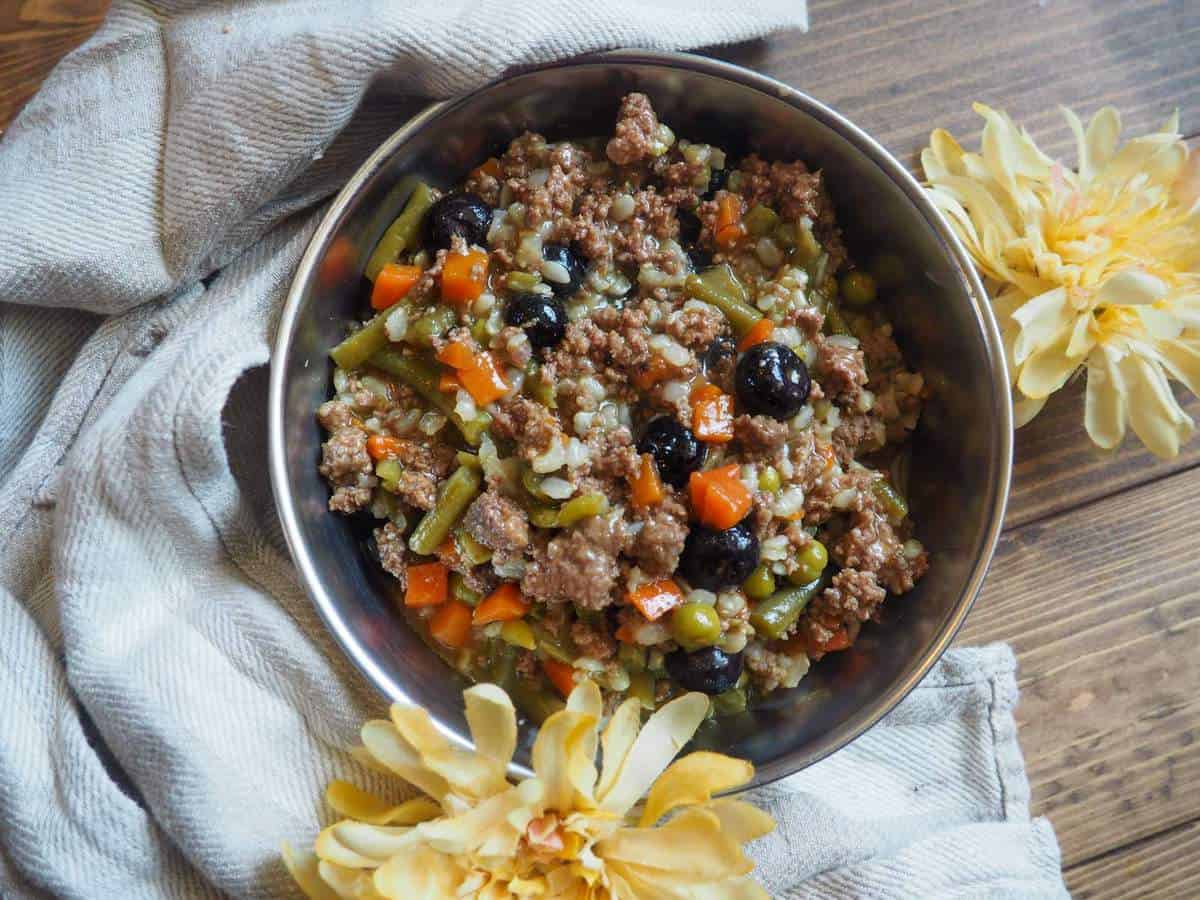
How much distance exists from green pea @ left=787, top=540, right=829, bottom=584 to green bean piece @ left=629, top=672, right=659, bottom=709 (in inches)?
16.6

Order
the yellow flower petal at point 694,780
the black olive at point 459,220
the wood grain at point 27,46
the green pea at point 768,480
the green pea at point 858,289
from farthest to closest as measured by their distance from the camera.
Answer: the wood grain at point 27,46
the green pea at point 858,289
the black olive at point 459,220
the green pea at point 768,480
the yellow flower petal at point 694,780

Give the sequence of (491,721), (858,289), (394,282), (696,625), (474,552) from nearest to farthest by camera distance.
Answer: (491,721), (696,625), (474,552), (394,282), (858,289)

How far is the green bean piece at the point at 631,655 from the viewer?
8.02 ft

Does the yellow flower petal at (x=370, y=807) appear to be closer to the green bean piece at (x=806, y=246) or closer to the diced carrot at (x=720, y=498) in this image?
the diced carrot at (x=720, y=498)

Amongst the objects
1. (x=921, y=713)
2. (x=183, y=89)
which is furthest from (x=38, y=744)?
(x=921, y=713)

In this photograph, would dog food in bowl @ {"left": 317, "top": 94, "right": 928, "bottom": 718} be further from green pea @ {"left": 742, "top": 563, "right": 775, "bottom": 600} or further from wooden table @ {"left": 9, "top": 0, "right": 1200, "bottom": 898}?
wooden table @ {"left": 9, "top": 0, "right": 1200, "bottom": 898}

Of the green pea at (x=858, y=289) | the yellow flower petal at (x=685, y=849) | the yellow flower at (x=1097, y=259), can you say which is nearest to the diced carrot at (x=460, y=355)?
the green pea at (x=858, y=289)

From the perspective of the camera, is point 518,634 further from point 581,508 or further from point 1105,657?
point 1105,657

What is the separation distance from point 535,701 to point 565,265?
105cm

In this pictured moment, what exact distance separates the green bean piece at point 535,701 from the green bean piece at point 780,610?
1.68 ft

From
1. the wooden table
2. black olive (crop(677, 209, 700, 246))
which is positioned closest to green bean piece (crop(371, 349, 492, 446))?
black olive (crop(677, 209, 700, 246))

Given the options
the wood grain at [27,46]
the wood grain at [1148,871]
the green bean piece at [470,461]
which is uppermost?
the wood grain at [27,46]

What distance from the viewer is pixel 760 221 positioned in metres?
2.60

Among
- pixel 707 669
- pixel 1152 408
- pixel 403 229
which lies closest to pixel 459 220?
pixel 403 229
